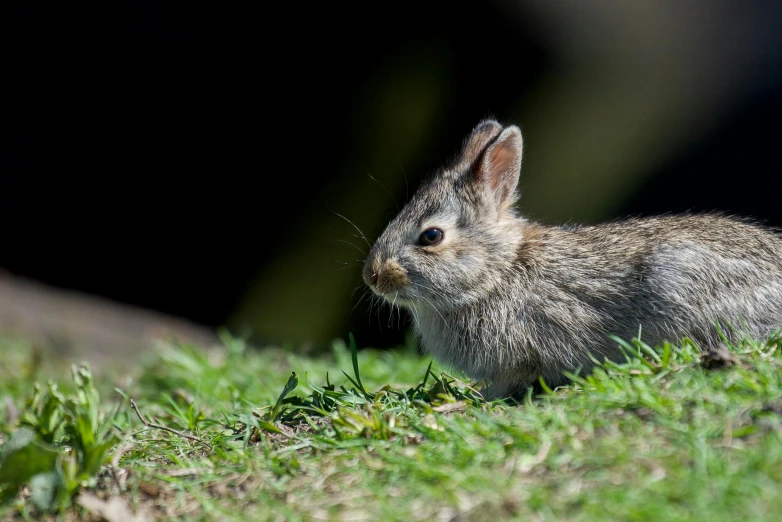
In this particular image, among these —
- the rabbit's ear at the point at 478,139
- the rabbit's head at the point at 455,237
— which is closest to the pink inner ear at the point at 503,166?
the rabbit's head at the point at 455,237

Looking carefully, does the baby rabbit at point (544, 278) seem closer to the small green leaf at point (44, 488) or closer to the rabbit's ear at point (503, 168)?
the rabbit's ear at point (503, 168)

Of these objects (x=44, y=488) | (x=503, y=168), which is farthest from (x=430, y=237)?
(x=44, y=488)

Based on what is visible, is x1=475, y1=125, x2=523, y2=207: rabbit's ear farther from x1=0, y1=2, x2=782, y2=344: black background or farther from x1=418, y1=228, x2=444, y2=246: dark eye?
x1=0, y1=2, x2=782, y2=344: black background

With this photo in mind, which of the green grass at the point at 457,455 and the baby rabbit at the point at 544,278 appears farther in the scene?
the baby rabbit at the point at 544,278

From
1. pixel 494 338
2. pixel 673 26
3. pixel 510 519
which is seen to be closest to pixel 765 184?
pixel 673 26

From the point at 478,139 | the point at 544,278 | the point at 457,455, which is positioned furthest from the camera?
the point at 478,139

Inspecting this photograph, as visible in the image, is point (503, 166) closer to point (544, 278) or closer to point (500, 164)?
point (500, 164)

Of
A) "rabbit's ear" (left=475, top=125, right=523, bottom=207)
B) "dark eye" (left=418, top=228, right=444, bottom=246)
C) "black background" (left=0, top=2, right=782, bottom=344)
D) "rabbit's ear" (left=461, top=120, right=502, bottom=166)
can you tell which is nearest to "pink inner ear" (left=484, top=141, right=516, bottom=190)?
"rabbit's ear" (left=475, top=125, right=523, bottom=207)
